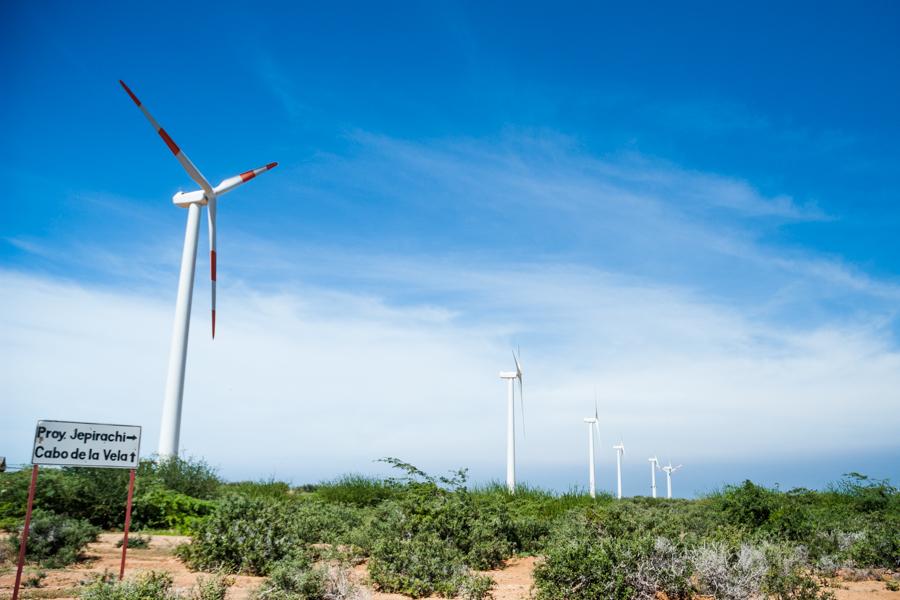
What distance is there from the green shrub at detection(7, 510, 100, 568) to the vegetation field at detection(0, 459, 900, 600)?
0.08 feet

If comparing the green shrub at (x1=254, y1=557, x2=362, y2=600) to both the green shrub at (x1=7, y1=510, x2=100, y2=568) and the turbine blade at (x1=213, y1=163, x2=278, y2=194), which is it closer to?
the green shrub at (x1=7, y1=510, x2=100, y2=568)

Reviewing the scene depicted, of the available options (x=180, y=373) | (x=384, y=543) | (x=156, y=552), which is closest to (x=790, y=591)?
(x=384, y=543)

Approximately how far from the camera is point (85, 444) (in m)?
9.83

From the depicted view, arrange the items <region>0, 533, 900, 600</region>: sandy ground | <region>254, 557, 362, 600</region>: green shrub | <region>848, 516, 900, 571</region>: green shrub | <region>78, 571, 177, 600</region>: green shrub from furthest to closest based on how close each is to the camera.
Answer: <region>848, 516, 900, 571</region>: green shrub < <region>0, 533, 900, 600</region>: sandy ground < <region>254, 557, 362, 600</region>: green shrub < <region>78, 571, 177, 600</region>: green shrub

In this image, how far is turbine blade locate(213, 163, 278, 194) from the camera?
2786 cm

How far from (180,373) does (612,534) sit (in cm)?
1545

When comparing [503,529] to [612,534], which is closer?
[612,534]

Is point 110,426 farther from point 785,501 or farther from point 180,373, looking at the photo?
point 785,501

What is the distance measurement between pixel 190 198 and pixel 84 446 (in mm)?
18790

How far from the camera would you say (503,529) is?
15.8 m

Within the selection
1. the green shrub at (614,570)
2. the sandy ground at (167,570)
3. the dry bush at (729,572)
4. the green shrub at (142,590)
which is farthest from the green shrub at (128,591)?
the dry bush at (729,572)

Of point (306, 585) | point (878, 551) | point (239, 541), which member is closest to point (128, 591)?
A: point (306, 585)

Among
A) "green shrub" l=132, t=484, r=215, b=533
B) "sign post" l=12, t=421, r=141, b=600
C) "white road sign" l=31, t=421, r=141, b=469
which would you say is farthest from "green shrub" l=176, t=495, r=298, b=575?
"green shrub" l=132, t=484, r=215, b=533

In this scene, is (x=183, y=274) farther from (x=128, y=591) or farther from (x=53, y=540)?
(x=128, y=591)
